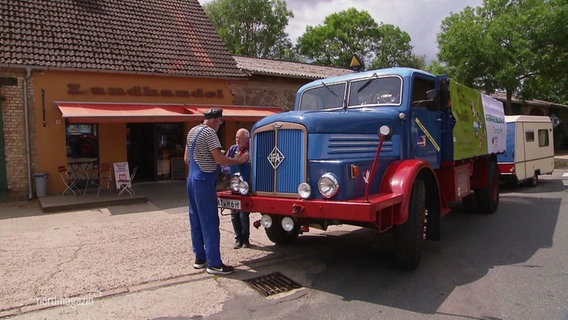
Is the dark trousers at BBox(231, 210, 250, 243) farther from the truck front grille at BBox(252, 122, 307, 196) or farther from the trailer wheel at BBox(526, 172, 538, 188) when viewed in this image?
the trailer wheel at BBox(526, 172, 538, 188)

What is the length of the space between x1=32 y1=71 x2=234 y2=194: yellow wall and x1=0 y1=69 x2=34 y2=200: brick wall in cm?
28

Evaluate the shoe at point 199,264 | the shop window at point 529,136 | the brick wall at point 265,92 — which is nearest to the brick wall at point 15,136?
the brick wall at point 265,92

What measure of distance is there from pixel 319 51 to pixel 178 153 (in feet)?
106

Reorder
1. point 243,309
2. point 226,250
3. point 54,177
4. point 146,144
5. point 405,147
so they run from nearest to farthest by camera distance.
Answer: point 243,309 → point 405,147 → point 226,250 → point 54,177 → point 146,144

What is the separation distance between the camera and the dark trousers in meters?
6.15

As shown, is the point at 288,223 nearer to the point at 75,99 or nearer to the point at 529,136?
the point at 75,99

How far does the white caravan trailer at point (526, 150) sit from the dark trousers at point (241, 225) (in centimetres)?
836

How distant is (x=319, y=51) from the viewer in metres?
43.4

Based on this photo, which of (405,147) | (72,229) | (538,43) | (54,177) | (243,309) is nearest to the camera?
(243,309)

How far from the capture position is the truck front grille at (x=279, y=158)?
4.72m

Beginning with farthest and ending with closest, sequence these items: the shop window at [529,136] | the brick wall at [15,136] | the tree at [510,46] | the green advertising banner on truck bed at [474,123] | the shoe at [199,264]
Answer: the tree at [510,46] → the shop window at [529,136] → the brick wall at [15,136] → the green advertising banner on truck bed at [474,123] → the shoe at [199,264]

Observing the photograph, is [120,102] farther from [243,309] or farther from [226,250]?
[243,309]

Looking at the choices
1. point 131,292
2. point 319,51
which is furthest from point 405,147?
point 319,51

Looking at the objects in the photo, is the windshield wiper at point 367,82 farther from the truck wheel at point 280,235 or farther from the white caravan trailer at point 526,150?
the white caravan trailer at point 526,150
